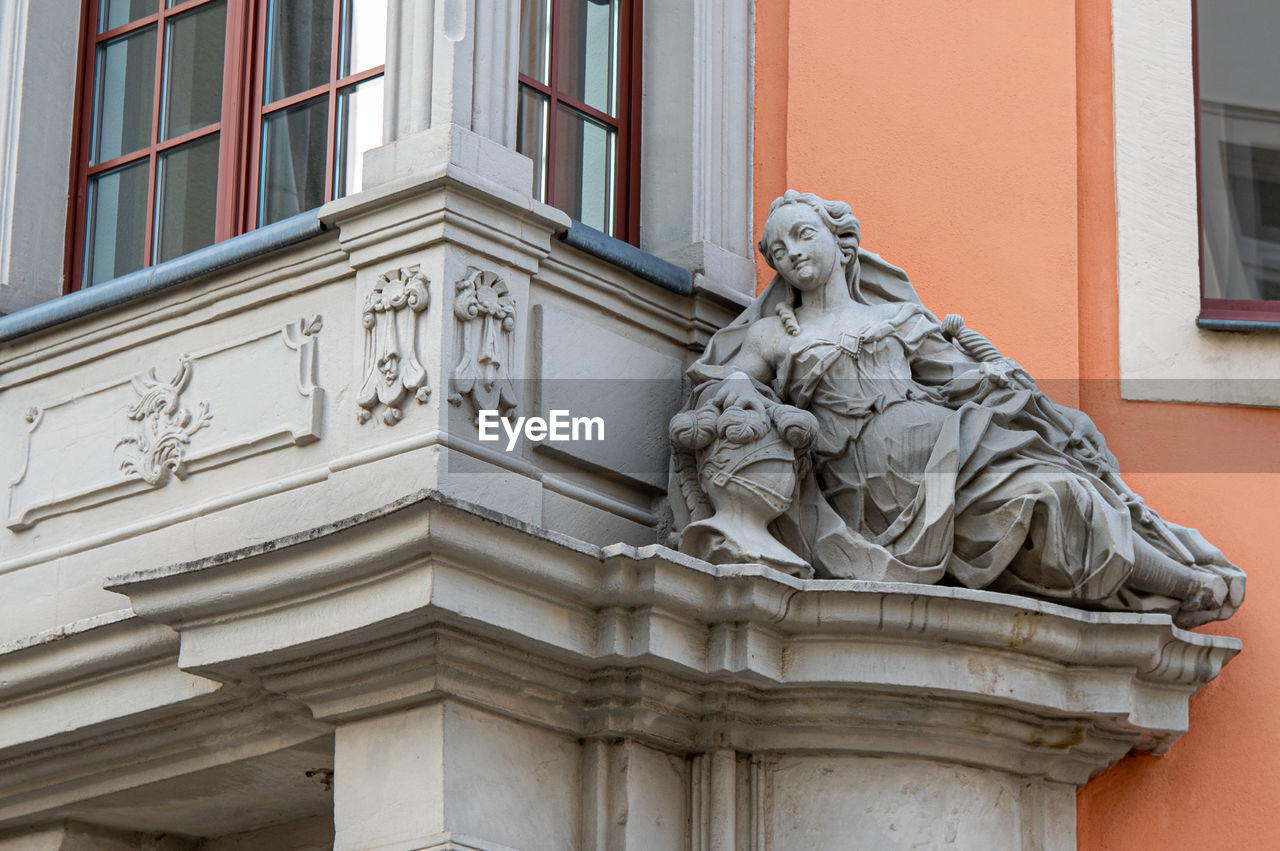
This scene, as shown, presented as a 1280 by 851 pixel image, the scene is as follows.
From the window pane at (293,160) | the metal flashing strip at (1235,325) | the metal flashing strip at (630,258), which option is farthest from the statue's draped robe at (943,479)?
the window pane at (293,160)

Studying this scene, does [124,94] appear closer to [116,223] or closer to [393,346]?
[116,223]

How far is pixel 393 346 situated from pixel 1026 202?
2.37m

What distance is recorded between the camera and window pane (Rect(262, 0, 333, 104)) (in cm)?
902

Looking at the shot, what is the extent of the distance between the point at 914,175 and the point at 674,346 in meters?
1.08

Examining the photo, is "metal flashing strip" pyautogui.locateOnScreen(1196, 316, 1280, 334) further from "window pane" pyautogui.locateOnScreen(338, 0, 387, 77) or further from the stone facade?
"window pane" pyautogui.locateOnScreen(338, 0, 387, 77)

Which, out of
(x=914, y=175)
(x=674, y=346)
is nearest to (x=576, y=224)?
(x=674, y=346)

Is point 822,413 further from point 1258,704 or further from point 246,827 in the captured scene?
point 246,827

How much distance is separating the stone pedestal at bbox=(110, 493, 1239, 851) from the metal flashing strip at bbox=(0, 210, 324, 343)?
110cm

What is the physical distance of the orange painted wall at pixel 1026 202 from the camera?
8.78m

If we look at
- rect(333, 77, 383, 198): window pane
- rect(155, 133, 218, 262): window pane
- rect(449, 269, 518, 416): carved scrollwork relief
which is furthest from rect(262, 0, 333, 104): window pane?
rect(449, 269, 518, 416): carved scrollwork relief

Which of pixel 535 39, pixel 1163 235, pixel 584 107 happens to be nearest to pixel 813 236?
pixel 584 107

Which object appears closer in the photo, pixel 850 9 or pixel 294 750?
pixel 294 750

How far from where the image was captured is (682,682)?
8.14 meters

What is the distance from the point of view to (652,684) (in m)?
8.11
